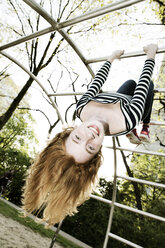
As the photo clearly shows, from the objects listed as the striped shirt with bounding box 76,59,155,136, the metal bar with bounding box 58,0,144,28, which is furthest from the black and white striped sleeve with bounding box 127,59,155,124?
the metal bar with bounding box 58,0,144,28

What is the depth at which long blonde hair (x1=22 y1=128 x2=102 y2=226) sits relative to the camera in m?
2.23

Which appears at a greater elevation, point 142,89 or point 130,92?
point 130,92

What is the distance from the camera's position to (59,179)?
228 cm

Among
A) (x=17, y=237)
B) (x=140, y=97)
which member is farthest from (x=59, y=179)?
(x=17, y=237)

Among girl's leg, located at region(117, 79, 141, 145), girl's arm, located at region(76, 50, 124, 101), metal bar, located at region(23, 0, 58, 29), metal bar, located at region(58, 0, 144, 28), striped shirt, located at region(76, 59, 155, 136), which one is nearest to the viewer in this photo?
metal bar, located at region(58, 0, 144, 28)

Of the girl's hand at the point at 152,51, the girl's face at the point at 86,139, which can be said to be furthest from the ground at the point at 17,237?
the girl's hand at the point at 152,51

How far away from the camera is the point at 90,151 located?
74.4 inches

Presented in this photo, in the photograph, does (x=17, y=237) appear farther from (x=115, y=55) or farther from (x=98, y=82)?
(x=115, y=55)

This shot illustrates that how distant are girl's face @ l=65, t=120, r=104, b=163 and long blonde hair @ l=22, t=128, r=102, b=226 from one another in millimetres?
186

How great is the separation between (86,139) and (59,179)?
0.67 metres

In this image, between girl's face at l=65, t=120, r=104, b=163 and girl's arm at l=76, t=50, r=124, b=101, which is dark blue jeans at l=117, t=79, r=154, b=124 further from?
girl's face at l=65, t=120, r=104, b=163

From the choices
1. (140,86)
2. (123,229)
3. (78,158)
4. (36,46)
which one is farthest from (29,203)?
(36,46)

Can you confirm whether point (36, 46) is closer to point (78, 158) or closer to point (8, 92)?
point (78, 158)

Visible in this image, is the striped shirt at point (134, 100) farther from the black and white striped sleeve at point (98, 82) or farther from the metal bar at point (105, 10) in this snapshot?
the metal bar at point (105, 10)
